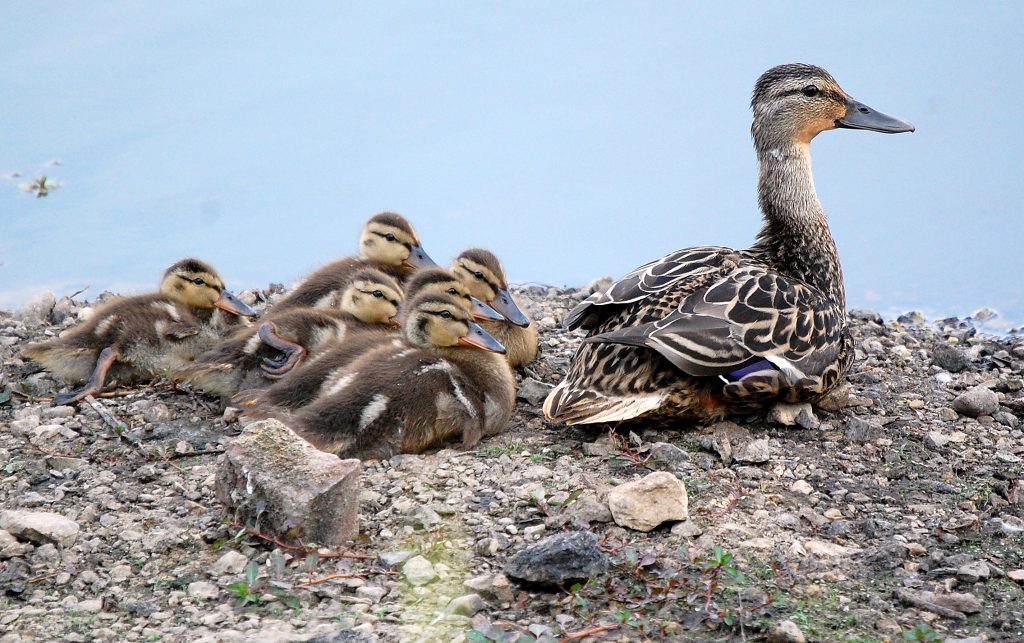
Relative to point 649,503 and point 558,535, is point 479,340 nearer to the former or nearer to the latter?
point 649,503

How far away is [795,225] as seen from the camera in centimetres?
514

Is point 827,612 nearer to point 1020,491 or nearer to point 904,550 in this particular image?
point 904,550

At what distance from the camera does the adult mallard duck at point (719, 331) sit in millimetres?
4219

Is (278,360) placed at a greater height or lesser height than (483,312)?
lesser

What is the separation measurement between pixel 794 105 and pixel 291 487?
121 inches

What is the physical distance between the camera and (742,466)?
4.09m

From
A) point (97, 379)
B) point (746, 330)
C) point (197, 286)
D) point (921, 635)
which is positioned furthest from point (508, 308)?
point (921, 635)

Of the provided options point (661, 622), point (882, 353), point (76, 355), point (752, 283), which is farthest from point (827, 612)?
point (76, 355)

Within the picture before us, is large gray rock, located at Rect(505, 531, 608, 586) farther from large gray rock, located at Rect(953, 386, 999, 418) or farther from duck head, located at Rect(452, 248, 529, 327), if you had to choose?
large gray rock, located at Rect(953, 386, 999, 418)

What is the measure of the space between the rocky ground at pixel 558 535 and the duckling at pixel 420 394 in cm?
11

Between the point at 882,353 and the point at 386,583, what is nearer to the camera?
the point at 386,583

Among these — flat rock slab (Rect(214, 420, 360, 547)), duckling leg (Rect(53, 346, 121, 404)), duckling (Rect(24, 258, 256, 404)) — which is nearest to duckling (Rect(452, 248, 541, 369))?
duckling (Rect(24, 258, 256, 404))

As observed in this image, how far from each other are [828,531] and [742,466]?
0.49m

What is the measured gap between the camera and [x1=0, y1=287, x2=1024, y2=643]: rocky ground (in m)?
3.10
